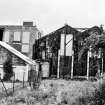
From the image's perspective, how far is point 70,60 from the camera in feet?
111

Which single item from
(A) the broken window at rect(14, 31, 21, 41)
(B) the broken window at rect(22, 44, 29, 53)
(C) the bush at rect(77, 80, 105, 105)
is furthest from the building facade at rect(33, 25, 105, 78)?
(C) the bush at rect(77, 80, 105, 105)

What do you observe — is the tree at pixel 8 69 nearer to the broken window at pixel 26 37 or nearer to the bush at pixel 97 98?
the broken window at pixel 26 37

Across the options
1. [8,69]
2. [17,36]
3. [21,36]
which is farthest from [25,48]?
[8,69]

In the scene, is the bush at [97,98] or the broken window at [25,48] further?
the broken window at [25,48]

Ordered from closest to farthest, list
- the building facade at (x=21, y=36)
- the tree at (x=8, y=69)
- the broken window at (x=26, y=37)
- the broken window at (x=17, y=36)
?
the tree at (x=8, y=69), the building facade at (x=21, y=36), the broken window at (x=26, y=37), the broken window at (x=17, y=36)

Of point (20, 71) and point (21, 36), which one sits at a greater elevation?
point (21, 36)

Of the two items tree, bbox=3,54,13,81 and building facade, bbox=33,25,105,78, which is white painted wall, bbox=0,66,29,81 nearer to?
tree, bbox=3,54,13,81

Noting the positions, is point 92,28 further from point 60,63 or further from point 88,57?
point 60,63

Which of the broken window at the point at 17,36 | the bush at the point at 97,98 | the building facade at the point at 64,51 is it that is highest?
the broken window at the point at 17,36

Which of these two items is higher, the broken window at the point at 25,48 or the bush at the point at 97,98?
the broken window at the point at 25,48

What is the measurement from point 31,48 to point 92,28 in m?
9.76

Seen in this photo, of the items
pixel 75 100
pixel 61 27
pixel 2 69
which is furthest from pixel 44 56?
pixel 75 100

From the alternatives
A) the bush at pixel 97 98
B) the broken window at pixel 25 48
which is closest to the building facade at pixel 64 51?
the broken window at pixel 25 48

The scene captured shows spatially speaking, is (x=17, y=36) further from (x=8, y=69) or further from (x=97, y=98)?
(x=97, y=98)
